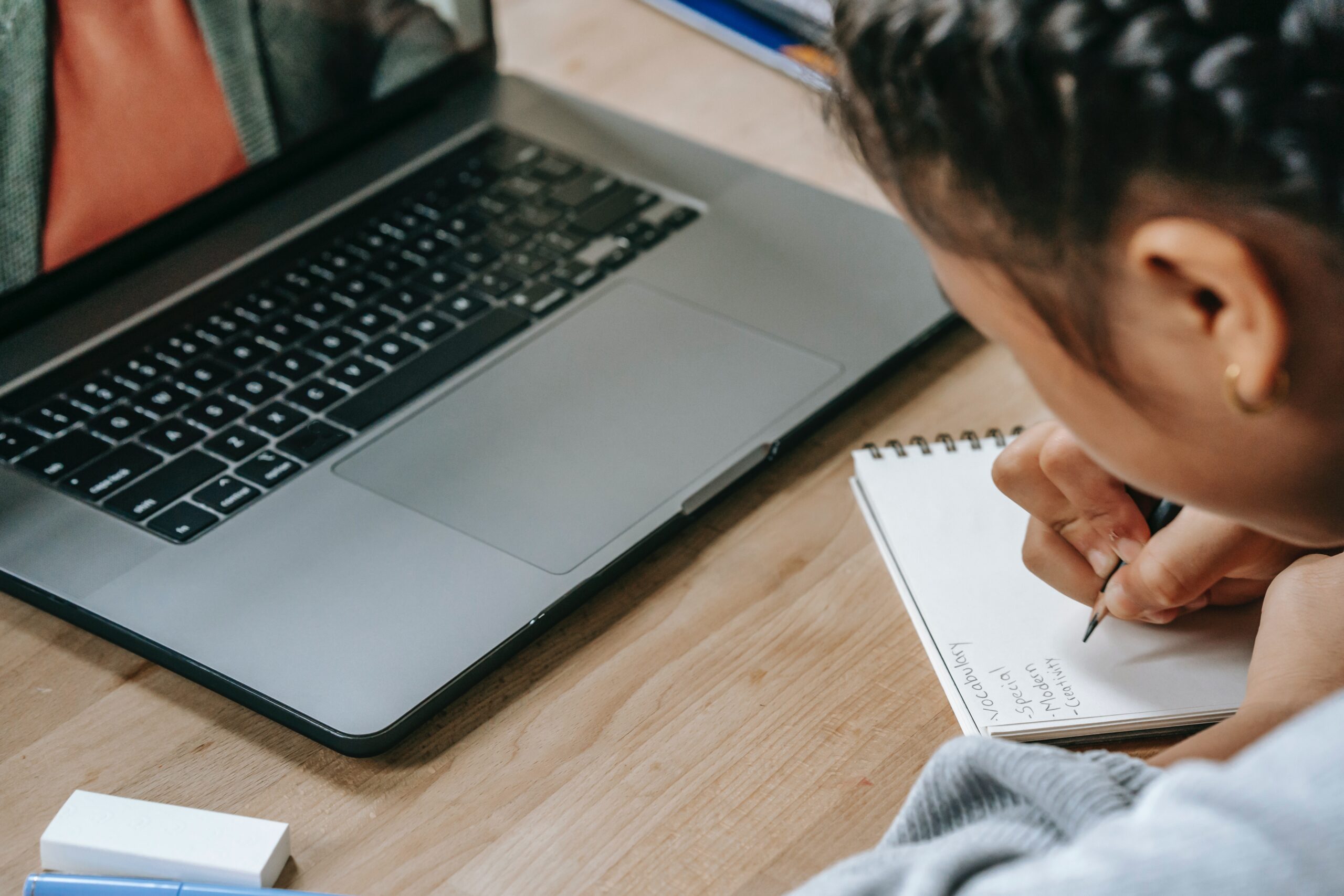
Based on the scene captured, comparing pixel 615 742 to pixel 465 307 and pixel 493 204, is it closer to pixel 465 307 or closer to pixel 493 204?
pixel 465 307

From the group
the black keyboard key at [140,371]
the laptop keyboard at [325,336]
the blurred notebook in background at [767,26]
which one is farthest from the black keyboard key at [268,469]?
the blurred notebook in background at [767,26]

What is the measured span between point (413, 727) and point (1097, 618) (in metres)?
0.29

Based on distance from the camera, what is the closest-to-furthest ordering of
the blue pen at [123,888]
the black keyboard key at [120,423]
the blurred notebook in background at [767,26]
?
the blue pen at [123,888] < the black keyboard key at [120,423] < the blurred notebook in background at [767,26]

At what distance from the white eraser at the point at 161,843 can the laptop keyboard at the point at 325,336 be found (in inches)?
6.1

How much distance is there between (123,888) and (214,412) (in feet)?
0.95

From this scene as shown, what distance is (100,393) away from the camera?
0.69m

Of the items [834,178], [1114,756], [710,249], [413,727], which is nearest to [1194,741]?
[1114,756]

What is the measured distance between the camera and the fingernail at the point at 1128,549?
0.58 metres

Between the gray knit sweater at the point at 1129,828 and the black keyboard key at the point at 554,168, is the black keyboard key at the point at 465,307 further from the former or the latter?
the gray knit sweater at the point at 1129,828

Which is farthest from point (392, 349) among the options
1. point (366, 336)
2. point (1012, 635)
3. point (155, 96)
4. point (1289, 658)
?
point (1289, 658)

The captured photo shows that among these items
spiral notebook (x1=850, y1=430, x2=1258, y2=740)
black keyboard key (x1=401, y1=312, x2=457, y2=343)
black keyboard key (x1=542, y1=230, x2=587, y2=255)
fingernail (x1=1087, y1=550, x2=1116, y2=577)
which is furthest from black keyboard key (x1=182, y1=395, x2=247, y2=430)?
fingernail (x1=1087, y1=550, x2=1116, y2=577)

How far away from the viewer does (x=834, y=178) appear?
920 millimetres

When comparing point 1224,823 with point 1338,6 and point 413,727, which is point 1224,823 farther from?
point 413,727

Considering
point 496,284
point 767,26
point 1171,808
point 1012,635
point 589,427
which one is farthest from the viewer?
point 767,26
